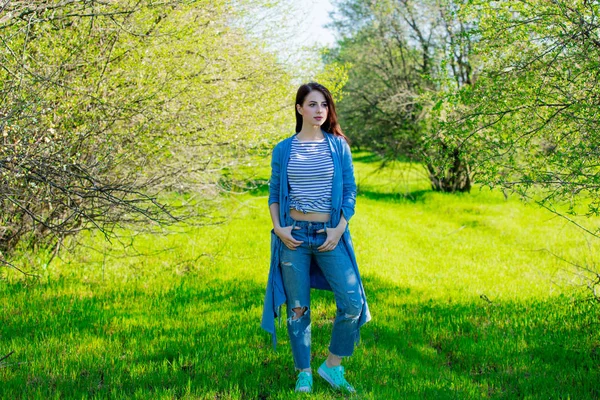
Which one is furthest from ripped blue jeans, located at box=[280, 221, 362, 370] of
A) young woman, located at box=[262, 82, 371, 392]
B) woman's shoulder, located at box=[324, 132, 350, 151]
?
woman's shoulder, located at box=[324, 132, 350, 151]

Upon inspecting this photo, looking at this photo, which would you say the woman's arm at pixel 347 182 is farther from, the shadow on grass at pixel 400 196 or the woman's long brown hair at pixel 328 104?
the shadow on grass at pixel 400 196

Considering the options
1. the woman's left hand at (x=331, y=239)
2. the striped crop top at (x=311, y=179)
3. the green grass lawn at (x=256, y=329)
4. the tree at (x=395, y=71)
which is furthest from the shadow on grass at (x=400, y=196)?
the woman's left hand at (x=331, y=239)

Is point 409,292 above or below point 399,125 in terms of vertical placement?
below

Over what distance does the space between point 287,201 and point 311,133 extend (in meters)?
0.53

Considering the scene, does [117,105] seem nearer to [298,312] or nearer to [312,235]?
[312,235]

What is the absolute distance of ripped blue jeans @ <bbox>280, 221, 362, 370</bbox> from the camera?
157 inches

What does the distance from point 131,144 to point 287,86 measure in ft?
14.8

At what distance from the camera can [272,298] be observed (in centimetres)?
412

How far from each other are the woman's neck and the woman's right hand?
678mm

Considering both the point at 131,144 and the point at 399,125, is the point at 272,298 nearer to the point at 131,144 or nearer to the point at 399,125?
the point at 131,144

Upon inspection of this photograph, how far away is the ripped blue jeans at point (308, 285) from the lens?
3.98 m

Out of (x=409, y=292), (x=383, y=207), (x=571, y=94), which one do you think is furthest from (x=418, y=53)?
(x=571, y=94)

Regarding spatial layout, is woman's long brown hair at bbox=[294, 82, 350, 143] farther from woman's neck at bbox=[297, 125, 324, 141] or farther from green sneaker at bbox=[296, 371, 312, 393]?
green sneaker at bbox=[296, 371, 312, 393]

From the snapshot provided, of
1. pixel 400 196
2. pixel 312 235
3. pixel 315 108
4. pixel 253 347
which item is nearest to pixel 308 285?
pixel 312 235
